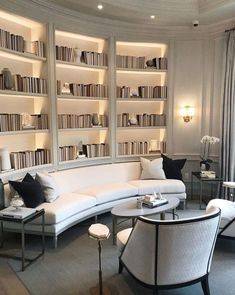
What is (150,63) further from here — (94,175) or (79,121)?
(94,175)

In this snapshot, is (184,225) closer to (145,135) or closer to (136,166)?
(136,166)


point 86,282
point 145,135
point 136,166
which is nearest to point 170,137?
point 145,135

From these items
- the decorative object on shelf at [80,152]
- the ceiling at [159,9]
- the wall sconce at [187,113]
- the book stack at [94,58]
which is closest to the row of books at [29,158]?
the decorative object on shelf at [80,152]

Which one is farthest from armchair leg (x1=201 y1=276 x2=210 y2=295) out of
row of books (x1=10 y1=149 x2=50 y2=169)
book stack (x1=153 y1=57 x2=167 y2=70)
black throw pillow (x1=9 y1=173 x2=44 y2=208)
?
book stack (x1=153 y1=57 x2=167 y2=70)

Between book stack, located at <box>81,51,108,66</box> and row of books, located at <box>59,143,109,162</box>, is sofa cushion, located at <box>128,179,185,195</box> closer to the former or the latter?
row of books, located at <box>59,143,109,162</box>

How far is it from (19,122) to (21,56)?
3.06 feet

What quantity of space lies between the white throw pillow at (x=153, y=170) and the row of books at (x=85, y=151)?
0.76 m

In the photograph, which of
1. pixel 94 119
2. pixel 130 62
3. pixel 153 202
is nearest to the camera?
pixel 153 202

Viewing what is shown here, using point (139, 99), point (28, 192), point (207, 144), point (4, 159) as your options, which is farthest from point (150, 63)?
point (28, 192)

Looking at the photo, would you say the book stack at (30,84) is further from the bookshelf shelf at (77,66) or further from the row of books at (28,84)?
the bookshelf shelf at (77,66)

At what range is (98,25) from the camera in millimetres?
5062

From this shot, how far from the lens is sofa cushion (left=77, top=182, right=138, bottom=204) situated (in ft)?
14.0

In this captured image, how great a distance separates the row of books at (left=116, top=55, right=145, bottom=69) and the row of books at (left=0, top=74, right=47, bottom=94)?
1550 millimetres

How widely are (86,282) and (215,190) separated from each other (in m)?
3.56
